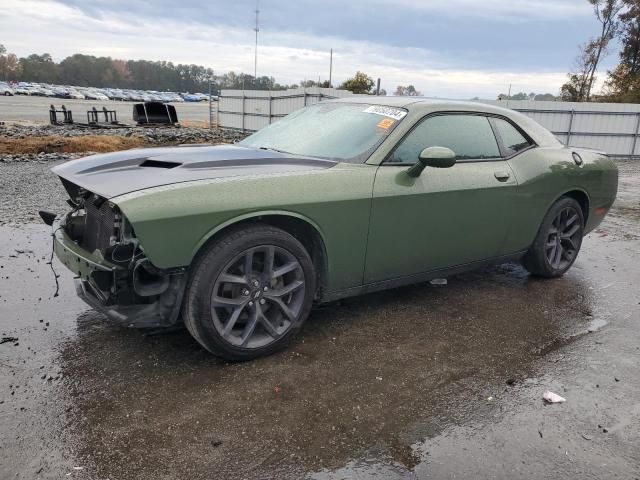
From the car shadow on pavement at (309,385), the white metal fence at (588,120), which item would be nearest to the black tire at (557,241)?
the car shadow on pavement at (309,385)

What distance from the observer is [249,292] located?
3133mm

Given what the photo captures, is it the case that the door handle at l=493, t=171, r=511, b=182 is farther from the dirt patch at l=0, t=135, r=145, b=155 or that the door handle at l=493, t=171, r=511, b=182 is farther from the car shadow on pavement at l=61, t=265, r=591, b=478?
the dirt patch at l=0, t=135, r=145, b=155

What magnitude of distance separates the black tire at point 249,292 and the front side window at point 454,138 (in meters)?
1.07

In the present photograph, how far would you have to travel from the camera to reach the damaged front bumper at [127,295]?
2824mm

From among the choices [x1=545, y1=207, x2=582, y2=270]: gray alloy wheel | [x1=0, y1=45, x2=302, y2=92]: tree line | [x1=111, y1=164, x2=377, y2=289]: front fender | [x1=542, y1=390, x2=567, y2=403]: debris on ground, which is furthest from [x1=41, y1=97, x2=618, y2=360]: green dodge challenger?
[x1=0, y1=45, x2=302, y2=92]: tree line

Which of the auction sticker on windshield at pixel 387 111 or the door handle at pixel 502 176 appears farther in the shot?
the door handle at pixel 502 176

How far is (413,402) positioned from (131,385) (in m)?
1.56

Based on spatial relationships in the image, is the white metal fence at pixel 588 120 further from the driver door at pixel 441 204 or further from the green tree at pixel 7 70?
the green tree at pixel 7 70

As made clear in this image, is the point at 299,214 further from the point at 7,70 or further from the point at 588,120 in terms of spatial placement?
the point at 7,70

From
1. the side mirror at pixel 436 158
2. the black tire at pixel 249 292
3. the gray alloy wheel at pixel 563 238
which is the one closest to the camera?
the black tire at pixel 249 292

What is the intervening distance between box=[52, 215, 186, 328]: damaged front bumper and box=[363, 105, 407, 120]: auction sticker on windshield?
6.32ft

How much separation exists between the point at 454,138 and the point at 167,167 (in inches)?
86.5

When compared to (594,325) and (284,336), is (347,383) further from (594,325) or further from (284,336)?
(594,325)

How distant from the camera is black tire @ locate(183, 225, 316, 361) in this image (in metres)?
2.93
